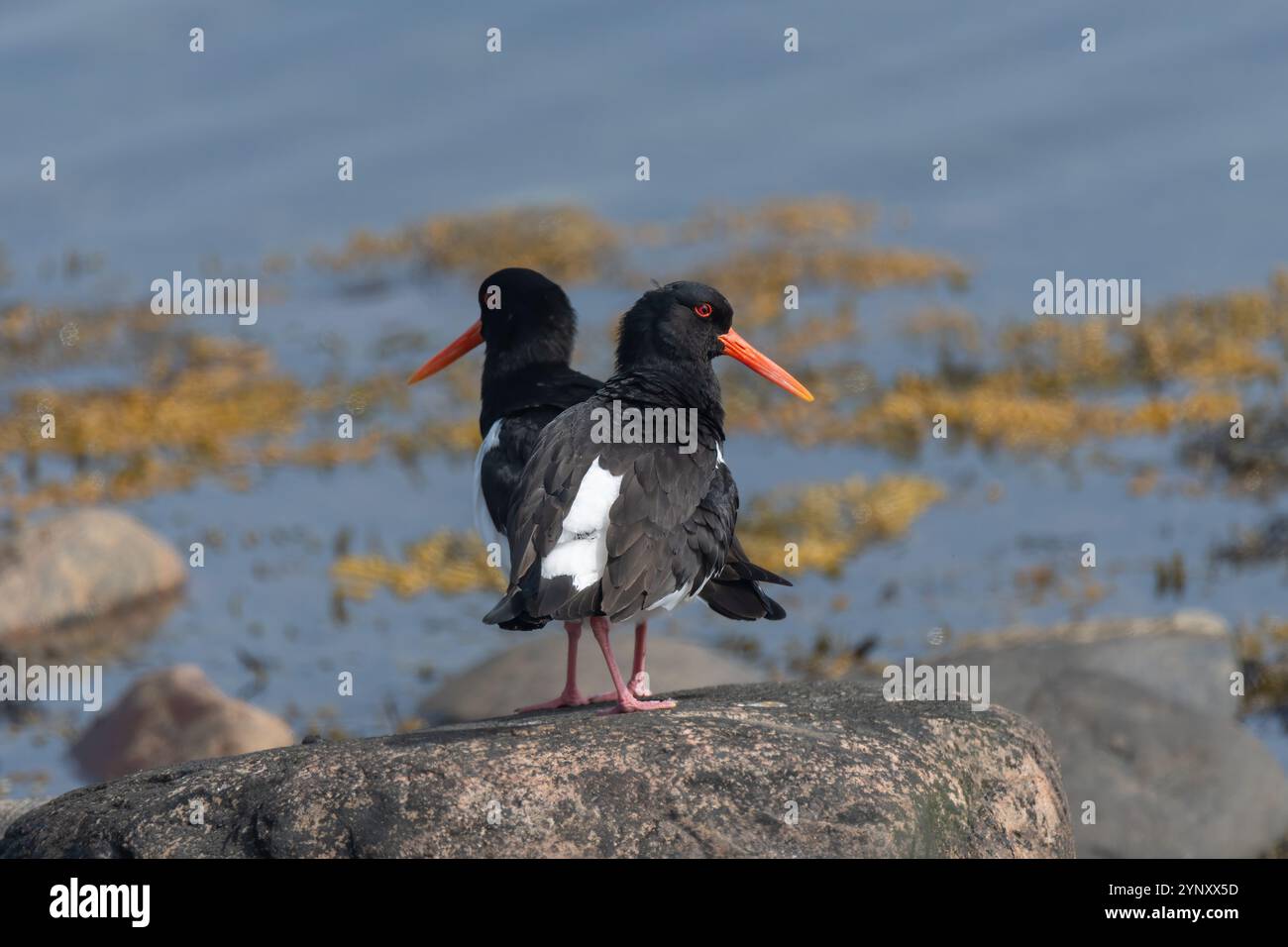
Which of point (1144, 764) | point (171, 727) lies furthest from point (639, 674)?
point (171, 727)

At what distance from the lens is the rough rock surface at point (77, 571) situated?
58.7 feet

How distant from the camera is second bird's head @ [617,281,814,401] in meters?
9.72

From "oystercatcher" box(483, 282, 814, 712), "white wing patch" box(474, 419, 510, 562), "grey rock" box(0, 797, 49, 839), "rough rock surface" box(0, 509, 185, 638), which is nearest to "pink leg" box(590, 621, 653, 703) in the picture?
"oystercatcher" box(483, 282, 814, 712)

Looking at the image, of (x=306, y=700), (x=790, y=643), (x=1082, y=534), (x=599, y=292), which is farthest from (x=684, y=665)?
(x=599, y=292)

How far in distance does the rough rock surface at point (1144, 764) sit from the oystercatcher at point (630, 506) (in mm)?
4524

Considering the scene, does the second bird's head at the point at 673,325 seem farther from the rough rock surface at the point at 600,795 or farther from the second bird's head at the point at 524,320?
the rough rock surface at the point at 600,795

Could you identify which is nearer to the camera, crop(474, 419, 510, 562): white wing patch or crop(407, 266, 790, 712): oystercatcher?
crop(407, 266, 790, 712): oystercatcher

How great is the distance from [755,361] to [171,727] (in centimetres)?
674

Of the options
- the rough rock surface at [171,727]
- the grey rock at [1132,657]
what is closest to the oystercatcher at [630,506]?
the grey rock at [1132,657]

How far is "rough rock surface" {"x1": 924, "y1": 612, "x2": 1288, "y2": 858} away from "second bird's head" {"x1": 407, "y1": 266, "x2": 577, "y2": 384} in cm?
443

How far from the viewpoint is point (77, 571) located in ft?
59.6

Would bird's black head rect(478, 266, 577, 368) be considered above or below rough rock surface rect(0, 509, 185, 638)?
above

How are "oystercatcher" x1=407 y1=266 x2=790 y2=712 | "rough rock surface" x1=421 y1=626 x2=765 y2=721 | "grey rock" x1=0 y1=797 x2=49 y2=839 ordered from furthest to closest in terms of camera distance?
"rough rock surface" x1=421 y1=626 x2=765 y2=721
"grey rock" x1=0 y1=797 x2=49 y2=839
"oystercatcher" x1=407 y1=266 x2=790 y2=712

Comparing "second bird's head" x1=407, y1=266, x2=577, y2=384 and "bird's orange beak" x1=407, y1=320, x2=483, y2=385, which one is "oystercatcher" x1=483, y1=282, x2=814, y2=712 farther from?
"bird's orange beak" x1=407, y1=320, x2=483, y2=385
